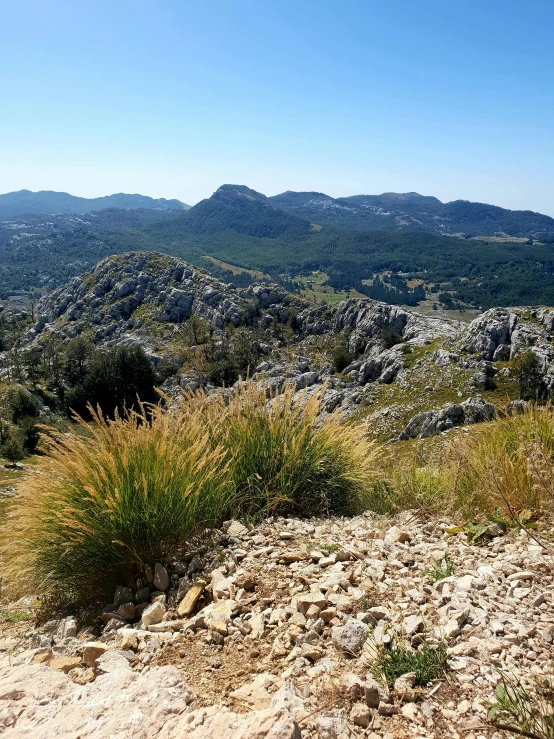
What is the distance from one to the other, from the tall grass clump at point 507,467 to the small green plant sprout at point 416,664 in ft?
6.36

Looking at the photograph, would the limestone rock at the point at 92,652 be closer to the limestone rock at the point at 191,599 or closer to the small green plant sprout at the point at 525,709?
the limestone rock at the point at 191,599

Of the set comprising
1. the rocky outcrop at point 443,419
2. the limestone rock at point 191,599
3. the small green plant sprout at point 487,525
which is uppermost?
the small green plant sprout at point 487,525

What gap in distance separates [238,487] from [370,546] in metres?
1.79

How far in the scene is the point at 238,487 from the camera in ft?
17.2

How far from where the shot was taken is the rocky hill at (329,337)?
→ 52375 mm

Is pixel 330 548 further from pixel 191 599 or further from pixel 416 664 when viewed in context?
pixel 416 664

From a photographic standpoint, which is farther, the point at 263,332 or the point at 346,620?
the point at 263,332

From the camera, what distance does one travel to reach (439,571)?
3.41m

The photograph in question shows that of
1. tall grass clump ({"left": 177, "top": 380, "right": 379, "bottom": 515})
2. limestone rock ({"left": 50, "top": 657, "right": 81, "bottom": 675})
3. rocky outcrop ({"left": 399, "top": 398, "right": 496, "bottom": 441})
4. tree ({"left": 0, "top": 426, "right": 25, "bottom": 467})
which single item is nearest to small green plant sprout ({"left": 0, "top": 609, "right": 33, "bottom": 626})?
limestone rock ({"left": 50, "top": 657, "right": 81, "bottom": 675})

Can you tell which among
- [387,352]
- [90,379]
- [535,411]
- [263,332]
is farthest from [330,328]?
[535,411]

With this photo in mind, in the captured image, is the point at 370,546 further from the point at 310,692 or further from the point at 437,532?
the point at 310,692

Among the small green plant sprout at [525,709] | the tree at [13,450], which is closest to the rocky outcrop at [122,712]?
the small green plant sprout at [525,709]

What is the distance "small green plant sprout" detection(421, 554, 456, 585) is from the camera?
3.36 meters

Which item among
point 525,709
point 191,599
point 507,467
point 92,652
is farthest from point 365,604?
point 507,467
